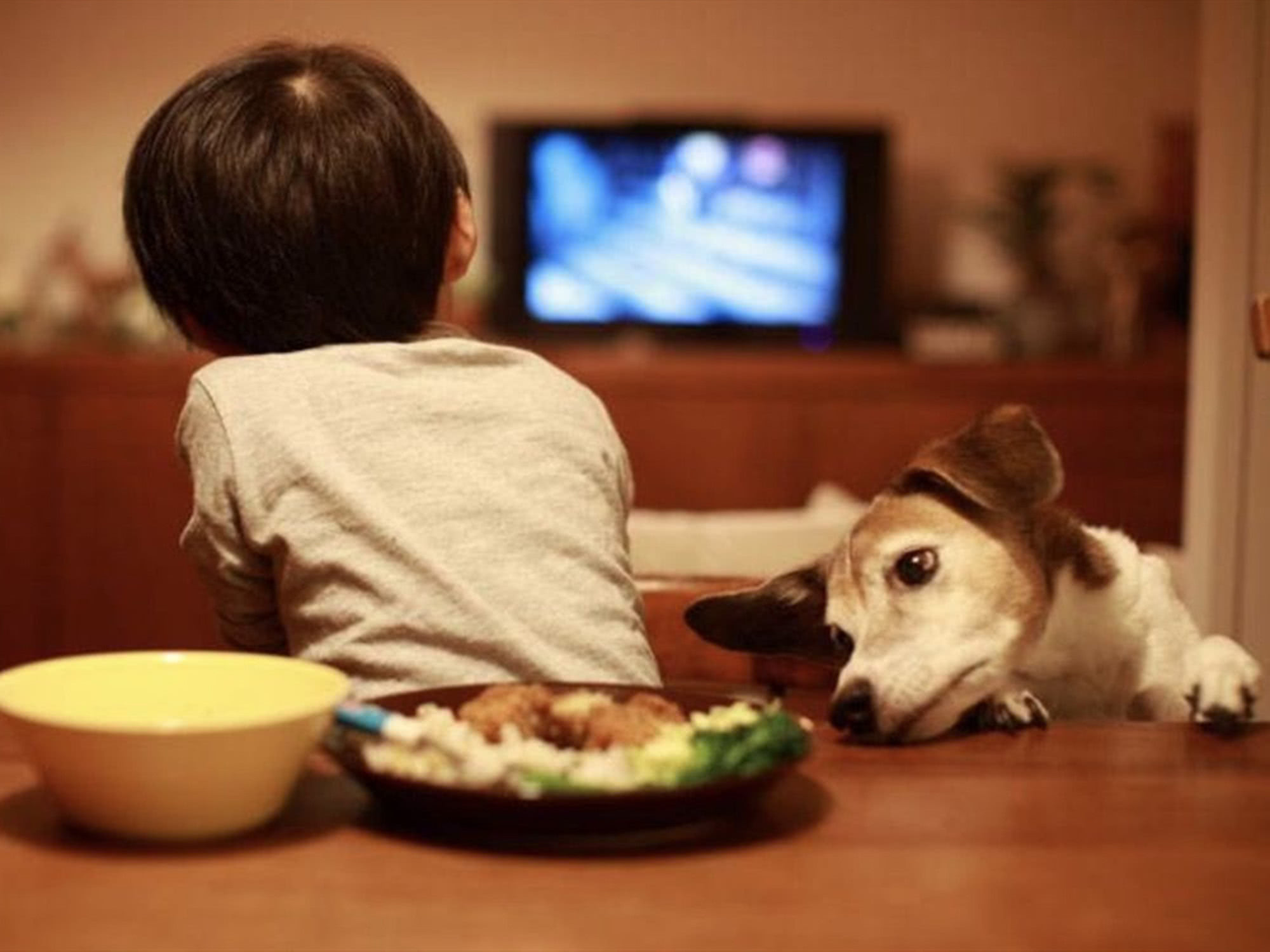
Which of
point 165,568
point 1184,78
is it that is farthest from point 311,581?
point 1184,78

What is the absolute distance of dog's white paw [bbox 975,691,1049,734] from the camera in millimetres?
1339

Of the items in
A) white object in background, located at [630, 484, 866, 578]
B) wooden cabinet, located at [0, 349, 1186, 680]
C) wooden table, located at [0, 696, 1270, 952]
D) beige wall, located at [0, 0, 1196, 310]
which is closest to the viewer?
wooden table, located at [0, 696, 1270, 952]

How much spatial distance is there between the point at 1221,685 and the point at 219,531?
76 cm

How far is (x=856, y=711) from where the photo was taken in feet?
4.39

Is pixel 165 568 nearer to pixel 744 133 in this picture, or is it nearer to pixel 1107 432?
pixel 744 133

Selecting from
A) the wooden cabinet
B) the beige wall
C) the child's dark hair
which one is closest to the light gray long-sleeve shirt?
the child's dark hair

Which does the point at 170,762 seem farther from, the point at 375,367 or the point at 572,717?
the point at 375,367

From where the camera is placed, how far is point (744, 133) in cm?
531

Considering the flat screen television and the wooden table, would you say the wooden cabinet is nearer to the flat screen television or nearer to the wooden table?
the flat screen television

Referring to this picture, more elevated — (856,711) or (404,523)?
(404,523)

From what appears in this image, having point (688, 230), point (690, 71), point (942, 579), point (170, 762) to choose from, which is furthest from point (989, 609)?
point (690, 71)

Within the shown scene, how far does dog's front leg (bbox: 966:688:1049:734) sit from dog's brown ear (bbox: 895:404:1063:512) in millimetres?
177

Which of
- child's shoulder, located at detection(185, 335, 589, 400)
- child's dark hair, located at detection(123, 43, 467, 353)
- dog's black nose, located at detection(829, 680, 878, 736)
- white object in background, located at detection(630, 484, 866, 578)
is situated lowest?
white object in background, located at detection(630, 484, 866, 578)

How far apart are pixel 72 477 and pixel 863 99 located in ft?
8.55
